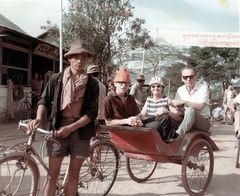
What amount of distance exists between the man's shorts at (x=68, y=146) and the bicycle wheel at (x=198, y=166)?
6.01ft

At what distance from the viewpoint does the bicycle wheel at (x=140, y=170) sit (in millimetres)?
6355

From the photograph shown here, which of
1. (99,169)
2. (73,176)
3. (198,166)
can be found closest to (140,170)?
(198,166)

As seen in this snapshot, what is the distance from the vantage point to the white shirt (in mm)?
6051

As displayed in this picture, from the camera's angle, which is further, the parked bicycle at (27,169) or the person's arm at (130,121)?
the person's arm at (130,121)

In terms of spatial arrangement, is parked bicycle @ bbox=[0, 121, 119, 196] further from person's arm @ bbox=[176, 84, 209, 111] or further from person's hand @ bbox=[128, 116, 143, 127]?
person's arm @ bbox=[176, 84, 209, 111]

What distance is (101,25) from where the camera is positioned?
583 inches

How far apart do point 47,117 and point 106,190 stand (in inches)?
61.0

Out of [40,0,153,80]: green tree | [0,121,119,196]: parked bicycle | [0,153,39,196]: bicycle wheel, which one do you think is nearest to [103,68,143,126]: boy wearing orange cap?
[0,121,119,196]: parked bicycle

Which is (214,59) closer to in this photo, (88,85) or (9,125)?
(9,125)

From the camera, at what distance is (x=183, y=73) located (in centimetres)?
611

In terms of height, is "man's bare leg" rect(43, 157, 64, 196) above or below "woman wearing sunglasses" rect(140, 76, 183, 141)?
below

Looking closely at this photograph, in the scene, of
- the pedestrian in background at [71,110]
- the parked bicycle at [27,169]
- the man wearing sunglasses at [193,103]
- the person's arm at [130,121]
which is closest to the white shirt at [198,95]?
the man wearing sunglasses at [193,103]

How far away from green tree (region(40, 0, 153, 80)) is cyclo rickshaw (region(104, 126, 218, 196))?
29.3ft

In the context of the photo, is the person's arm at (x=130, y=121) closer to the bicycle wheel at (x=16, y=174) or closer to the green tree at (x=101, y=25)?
the bicycle wheel at (x=16, y=174)
